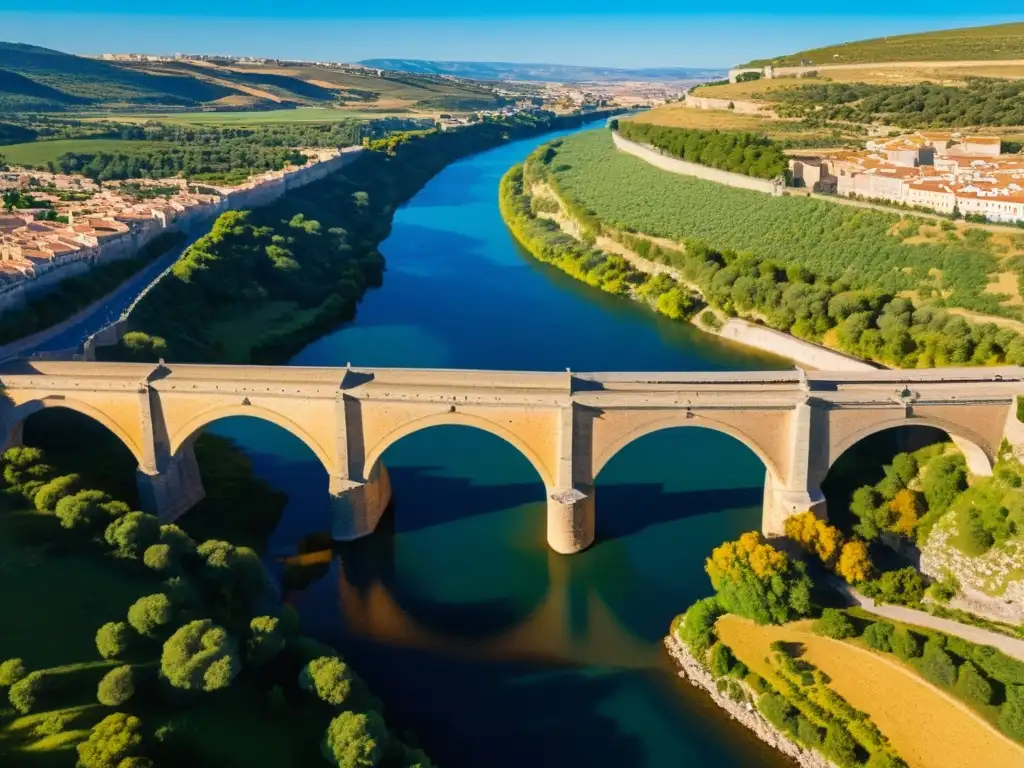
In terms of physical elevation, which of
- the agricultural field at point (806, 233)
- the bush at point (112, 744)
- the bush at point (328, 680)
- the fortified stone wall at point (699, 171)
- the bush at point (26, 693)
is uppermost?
the fortified stone wall at point (699, 171)

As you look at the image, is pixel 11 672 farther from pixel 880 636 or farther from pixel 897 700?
pixel 880 636

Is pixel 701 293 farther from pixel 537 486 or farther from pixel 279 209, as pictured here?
pixel 279 209

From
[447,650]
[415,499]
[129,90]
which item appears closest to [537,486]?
[415,499]

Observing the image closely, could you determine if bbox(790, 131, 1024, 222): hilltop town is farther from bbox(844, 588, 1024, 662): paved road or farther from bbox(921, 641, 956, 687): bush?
bbox(921, 641, 956, 687): bush

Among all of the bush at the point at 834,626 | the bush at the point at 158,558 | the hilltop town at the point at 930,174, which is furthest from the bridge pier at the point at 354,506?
the hilltop town at the point at 930,174

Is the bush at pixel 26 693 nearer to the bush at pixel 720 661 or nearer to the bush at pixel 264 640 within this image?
the bush at pixel 264 640

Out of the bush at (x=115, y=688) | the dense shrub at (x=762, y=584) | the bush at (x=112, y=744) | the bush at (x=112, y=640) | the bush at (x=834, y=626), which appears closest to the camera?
the bush at (x=112, y=744)

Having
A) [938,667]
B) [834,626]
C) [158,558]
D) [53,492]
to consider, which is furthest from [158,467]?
[938,667]
